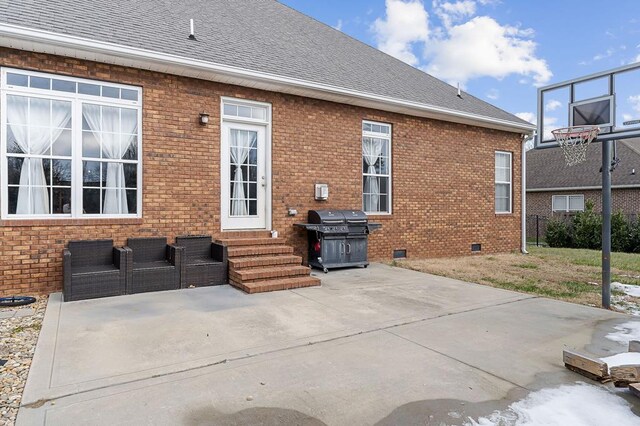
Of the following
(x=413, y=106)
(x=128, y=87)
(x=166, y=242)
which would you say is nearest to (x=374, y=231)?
(x=413, y=106)

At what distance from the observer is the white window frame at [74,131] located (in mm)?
5859

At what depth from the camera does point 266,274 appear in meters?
6.56

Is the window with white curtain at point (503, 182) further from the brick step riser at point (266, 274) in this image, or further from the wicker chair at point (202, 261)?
the wicker chair at point (202, 261)

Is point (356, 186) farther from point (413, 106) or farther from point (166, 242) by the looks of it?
point (166, 242)

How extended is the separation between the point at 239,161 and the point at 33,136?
10.9 ft

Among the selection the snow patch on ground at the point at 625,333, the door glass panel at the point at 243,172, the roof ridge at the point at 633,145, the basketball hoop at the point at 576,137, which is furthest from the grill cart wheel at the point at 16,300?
the roof ridge at the point at 633,145

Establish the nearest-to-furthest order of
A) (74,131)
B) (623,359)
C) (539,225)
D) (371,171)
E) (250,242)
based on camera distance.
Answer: (623,359), (74,131), (250,242), (371,171), (539,225)

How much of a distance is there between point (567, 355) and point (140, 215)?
6.32 metres

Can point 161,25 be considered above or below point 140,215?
above

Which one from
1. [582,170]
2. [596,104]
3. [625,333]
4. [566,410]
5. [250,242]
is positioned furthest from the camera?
[582,170]

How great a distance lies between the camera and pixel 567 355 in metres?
3.45

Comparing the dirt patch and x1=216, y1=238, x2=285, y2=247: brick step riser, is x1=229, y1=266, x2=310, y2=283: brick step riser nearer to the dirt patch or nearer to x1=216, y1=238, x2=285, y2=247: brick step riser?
x1=216, y1=238, x2=285, y2=247: brick step riser

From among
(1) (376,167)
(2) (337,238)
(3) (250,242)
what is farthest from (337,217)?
(1) (376,167)

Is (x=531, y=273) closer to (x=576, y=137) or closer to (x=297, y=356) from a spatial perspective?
(x=576, y=137)
